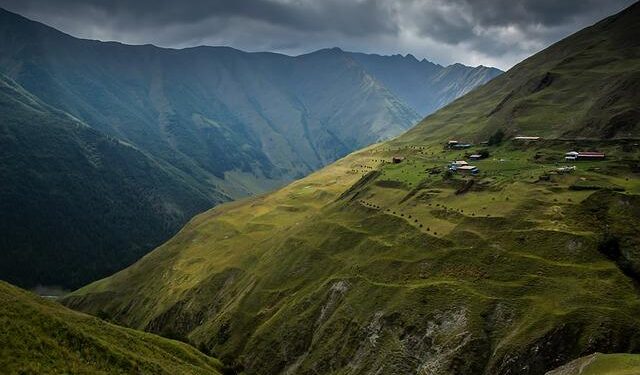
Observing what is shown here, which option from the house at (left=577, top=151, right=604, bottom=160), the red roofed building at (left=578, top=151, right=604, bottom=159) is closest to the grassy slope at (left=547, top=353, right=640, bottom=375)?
the house at (left=577, top=151, right=604, bottom=160)

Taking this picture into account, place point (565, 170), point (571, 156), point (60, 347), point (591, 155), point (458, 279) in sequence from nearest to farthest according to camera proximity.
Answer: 1. point (60, 347)
2. point (458, 279)
3. point (565, 170)
4. point (591, 155)
5. point (571, 156)

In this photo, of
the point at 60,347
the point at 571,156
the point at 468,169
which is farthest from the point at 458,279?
the point at 571,156

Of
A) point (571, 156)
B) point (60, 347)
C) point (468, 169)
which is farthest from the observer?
point (468, 169)

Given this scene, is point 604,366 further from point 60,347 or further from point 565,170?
point 565,170

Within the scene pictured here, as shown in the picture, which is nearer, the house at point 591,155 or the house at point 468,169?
the house at point 591,155

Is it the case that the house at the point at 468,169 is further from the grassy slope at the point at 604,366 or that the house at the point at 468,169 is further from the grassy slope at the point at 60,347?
the grassy slope at the point at 60,347

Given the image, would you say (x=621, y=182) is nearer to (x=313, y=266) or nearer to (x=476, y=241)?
(x=476, y=241)

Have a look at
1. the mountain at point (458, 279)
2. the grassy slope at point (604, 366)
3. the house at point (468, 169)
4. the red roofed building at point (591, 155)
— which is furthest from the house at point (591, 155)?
the grassy slope at point (604, 366)
